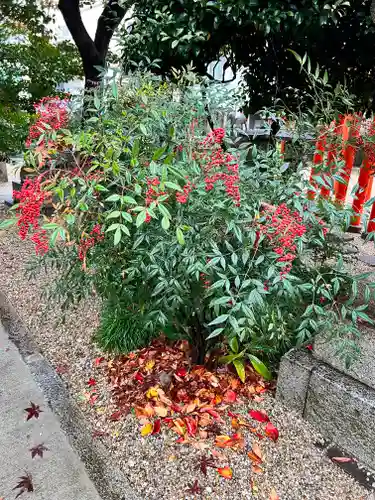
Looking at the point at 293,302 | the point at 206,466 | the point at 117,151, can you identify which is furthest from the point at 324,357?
the point at 117,151

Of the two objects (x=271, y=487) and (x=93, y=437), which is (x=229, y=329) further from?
(x=93, y=437)

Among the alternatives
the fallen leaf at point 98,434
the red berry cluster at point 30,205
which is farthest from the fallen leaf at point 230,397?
the red berry cluster at point 30,205

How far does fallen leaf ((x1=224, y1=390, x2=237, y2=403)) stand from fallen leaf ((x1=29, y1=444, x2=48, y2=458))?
0.89m

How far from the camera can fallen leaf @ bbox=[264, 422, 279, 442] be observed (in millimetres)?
1876

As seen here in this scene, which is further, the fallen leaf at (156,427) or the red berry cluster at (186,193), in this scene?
the fallen leaf at (156,427)

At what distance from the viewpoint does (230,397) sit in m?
2.08

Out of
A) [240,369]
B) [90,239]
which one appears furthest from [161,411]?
[90,239]

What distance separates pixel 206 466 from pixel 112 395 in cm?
65

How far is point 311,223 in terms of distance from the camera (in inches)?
69.3

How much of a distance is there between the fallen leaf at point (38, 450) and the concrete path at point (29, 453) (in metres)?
0.01

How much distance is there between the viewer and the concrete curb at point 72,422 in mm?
1717

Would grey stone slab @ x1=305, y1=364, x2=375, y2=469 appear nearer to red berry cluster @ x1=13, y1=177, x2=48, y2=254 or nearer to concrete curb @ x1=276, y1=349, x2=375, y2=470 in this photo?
concrete curb @ x1=276, y1=349, x2=375, y2=470

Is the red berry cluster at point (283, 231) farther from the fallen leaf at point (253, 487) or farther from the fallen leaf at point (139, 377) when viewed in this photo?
the fallen leaf at point (139, 377)

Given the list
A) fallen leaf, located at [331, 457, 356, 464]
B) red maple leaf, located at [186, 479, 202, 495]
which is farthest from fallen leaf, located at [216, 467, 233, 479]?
fallen leaf, located at [331, 457, 356, 464]
